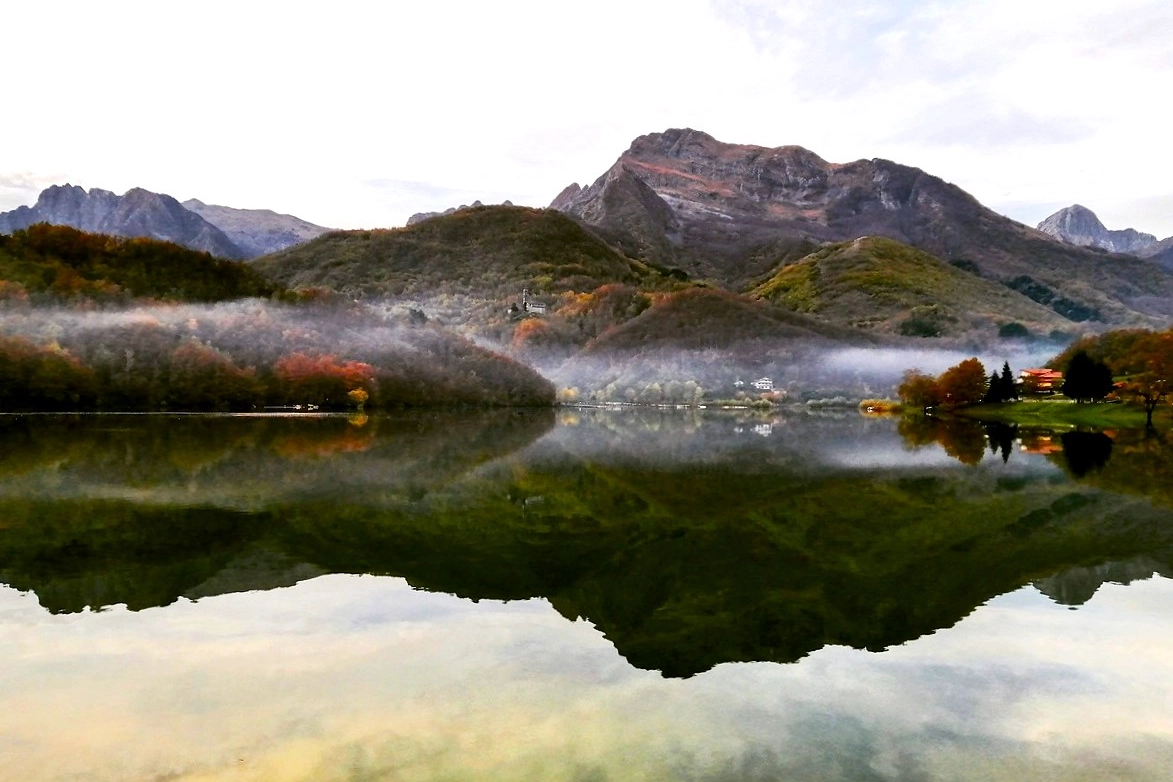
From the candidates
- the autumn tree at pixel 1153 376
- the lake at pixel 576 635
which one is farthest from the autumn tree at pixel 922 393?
the lake at pixel 576 635

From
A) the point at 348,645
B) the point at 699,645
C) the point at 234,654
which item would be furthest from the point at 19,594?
the point at 699,645

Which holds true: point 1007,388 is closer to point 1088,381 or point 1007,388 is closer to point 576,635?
point 1088,381

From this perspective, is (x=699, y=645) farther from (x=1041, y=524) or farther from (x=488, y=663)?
(x=1041, y=524)

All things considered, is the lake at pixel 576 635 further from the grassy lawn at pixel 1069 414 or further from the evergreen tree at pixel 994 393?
the evergreen tree at pixel 994 393

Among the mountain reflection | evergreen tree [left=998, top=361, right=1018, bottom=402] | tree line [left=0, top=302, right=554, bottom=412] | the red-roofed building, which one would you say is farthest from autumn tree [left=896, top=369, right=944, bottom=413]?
the mountain reflection

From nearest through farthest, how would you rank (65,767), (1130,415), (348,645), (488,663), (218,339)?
(65,767)
(488,663)
(348,645)
(1130,415)
(218,339)

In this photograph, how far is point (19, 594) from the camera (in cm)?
1900

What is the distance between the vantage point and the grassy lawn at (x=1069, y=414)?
114312 millimetres

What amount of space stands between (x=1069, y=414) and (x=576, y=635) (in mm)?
135043

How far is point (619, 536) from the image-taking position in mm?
27547

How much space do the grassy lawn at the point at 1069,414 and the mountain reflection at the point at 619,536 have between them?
241 feet

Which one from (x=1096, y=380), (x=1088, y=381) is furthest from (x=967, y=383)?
(x=1096, y=380)

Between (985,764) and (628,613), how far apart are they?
8.37m

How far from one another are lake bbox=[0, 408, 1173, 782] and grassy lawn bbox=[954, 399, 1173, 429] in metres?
92.7
